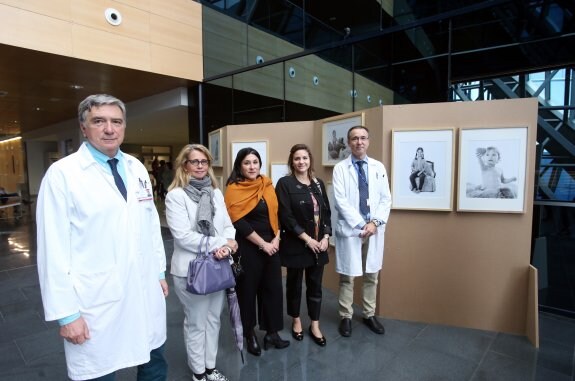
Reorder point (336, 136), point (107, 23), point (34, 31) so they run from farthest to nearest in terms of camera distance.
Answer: point (107, 23) < point (34, 31) < point (336, 136)

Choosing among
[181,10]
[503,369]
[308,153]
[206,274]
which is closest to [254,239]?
[206,274]

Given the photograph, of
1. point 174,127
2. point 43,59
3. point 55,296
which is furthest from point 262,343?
point 174,127

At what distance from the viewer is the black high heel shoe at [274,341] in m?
2.79

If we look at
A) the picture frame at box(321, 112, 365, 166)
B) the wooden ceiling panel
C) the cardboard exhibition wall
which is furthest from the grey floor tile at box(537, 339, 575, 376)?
the wooden ceiling panel

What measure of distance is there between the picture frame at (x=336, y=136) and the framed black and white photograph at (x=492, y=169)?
107 centimetres

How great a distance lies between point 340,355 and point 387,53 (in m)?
3.67

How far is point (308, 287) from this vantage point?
2916 mm

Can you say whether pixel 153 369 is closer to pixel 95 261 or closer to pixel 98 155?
pixel 95 261

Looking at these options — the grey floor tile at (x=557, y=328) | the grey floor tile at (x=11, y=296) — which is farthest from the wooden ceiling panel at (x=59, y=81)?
the grey floor tile at (x=557, y=328)

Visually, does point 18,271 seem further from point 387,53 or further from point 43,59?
point 387,53

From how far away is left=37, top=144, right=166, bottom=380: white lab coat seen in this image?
1.37 m

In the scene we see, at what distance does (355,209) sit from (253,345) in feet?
4.79

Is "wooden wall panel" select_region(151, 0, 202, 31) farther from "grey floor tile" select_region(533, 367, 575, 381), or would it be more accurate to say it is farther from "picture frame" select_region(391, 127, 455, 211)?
"grey floor tile" select_region(533, 367, 575, 381)

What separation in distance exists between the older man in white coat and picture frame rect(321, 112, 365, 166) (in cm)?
57
